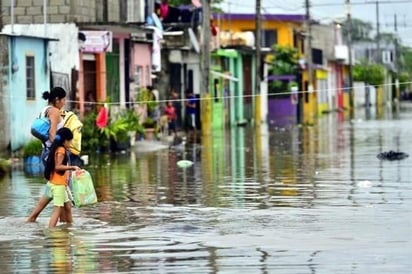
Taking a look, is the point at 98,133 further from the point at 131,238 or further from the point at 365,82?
the point at 365,82

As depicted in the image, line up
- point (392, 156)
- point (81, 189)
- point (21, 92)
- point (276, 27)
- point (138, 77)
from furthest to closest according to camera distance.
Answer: point (276, 27)
point (138, 77)
point (21, 92)
point (392, 156)
point (81, 189)

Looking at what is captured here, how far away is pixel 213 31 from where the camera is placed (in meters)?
51.4

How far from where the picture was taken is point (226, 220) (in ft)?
49.7

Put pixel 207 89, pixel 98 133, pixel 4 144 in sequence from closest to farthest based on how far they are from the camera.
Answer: pixel 4 144 → pixel 98 133 → pixel 207 89

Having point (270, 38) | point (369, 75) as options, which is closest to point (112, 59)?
point (270, 38)

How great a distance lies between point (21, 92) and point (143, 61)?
1306 cm

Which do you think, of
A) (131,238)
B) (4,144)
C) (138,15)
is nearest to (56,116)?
(131,238)

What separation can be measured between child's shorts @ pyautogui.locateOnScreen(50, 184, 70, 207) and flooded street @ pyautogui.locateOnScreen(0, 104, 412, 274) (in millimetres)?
356

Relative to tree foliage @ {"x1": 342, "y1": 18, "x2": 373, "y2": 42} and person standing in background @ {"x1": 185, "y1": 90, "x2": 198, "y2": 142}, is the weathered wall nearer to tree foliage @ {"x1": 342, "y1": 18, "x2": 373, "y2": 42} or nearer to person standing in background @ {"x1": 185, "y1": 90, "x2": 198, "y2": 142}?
person standing in background @ {"x1": 185, "y1": 90, "x2": 198, "y2": 142}

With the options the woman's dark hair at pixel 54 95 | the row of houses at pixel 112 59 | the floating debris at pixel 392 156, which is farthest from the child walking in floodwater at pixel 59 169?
the floating debris at pixel 392 156

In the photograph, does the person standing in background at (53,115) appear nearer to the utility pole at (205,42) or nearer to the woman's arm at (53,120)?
the woman's arm at (53,120)

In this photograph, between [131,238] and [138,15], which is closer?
[131,238]

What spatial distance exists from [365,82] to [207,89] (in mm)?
69571

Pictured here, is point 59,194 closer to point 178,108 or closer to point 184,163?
point 184,163
